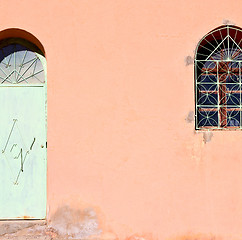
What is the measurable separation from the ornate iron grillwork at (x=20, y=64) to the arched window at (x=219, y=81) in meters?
2.02

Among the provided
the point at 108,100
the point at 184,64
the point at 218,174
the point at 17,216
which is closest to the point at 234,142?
the point at 218,174

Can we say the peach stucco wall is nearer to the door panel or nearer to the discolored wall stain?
the discolored wall stain

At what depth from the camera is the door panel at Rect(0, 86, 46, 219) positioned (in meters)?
4.29

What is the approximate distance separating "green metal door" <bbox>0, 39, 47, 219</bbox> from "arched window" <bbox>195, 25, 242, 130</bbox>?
78.2 inches

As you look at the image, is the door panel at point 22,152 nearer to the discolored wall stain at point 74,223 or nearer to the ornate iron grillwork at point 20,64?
the ornate iron grillwork at point 20,64

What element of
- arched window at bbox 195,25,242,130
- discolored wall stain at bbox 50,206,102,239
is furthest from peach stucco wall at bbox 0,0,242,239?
arched window at bbox 195,25,242,130

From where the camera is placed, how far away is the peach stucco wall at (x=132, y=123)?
411 cm

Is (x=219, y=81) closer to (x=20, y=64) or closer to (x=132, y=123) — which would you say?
(x=132, y=123)

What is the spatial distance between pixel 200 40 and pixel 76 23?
151 cm

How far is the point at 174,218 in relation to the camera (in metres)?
4.13

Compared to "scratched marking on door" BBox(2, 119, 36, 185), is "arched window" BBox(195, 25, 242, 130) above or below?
above

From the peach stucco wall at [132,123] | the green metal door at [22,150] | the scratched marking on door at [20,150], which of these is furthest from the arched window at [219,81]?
the scratched marking on door at [20,150]

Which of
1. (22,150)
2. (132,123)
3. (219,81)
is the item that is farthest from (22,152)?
(219,81)

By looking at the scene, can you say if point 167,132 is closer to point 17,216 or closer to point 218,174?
point 218,174
